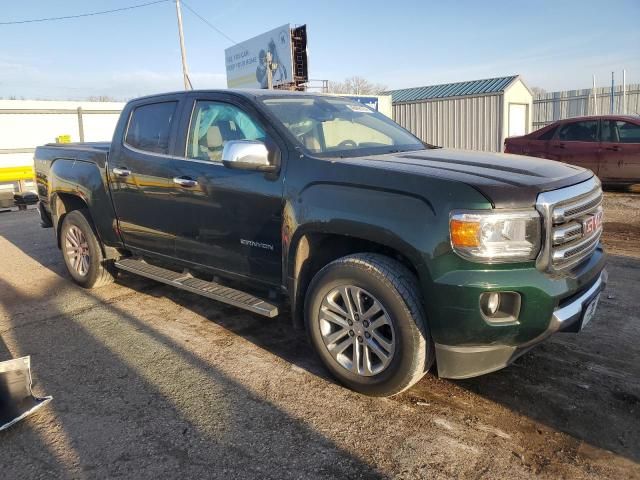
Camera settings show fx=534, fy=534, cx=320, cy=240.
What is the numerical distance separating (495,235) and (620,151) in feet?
30.6

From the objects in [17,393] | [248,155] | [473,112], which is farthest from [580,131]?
[17,393]

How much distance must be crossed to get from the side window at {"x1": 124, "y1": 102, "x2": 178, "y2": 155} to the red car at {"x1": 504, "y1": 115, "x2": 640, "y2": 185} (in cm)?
915

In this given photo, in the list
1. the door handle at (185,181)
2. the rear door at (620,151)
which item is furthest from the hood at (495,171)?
the rear door at (620,151)

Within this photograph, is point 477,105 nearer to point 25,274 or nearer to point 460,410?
point 25,274

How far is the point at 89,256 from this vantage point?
5.50 metres

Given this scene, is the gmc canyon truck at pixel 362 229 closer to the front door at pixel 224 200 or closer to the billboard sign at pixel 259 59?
the front door at pixel 224 200

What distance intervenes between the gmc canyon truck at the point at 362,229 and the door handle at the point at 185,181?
16 millimetres

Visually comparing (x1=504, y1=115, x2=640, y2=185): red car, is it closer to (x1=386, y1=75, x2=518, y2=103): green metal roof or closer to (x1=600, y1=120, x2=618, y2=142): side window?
(x1=600, y1=120, x2=618, y2=142): side window

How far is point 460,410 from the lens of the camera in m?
3.06

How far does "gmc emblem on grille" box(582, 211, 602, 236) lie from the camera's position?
3.05m

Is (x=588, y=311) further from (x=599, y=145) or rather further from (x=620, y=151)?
(x=599, y=145)

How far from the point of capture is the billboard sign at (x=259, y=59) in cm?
2702

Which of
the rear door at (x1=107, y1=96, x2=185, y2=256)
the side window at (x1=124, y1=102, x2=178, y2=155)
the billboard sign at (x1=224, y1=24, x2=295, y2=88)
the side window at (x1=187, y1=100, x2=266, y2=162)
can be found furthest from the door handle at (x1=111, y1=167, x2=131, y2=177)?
the billboard sign at (x1=224, y1=24, x2=295, y2=88)

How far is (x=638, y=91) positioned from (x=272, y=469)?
75.1 feet
